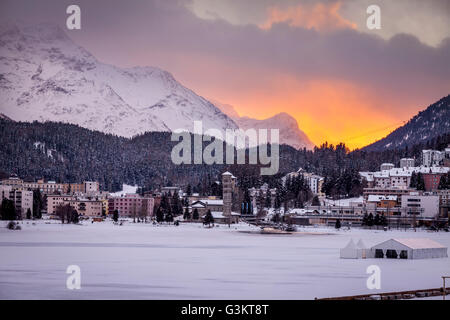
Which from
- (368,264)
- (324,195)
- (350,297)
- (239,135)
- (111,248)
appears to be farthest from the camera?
(239,135)

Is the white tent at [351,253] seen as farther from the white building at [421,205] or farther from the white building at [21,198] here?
the white building at [21,198]

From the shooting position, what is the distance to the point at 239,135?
166500 mm

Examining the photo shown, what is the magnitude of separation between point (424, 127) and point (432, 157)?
2345cm

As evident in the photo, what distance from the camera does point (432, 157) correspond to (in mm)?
141625

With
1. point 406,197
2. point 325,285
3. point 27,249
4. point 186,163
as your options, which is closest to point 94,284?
point 325,285

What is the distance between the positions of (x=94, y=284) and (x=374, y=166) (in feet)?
446

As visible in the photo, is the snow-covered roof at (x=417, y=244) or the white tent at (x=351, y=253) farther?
the snow-covered roof at (x=417, y=244)

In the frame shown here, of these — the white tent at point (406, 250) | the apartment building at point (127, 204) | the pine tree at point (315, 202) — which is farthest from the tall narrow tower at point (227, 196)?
the white tent at point (406, 250)

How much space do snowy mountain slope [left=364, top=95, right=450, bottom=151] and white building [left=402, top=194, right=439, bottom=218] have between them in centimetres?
5356

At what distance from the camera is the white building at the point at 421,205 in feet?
307

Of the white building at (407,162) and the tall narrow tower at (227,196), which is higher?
the white building at (407,162)

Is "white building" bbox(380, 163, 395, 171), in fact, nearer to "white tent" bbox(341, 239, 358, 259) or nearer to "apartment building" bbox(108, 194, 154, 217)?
"apartment building" bbox(108, 194, 154, 217)

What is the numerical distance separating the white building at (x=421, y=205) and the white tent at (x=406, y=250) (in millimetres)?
60896
